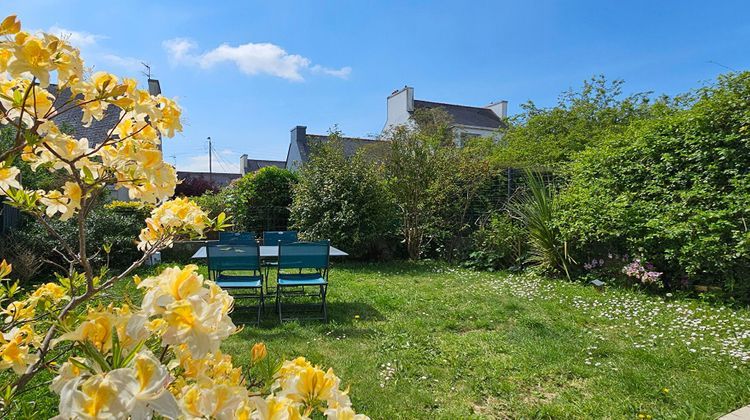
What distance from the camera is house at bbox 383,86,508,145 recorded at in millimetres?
22500

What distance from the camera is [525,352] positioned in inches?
147

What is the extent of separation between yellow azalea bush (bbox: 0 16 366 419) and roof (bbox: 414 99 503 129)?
24.6 metres

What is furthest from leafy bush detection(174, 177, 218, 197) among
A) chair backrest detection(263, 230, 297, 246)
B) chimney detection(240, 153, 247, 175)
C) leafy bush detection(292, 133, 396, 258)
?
chimney detection(240, 153, 247, 175)

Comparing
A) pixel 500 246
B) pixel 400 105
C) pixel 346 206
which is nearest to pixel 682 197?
pixel 500 246

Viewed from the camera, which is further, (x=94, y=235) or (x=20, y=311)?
(x=94, y=235)

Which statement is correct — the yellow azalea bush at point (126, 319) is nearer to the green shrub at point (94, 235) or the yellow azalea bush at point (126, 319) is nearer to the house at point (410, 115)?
the green shrub at point (94, 235)

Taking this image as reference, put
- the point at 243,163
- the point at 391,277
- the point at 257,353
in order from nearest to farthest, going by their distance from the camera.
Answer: the point at 257,353 < the point at 391,277 < the point at 243,163

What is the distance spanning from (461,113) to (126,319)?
2770 cm

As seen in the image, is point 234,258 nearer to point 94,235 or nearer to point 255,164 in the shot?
point 94,235

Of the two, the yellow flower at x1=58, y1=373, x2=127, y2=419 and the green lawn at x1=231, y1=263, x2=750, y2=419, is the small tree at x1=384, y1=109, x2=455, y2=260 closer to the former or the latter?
the green lawn at x1=231, y1=263, x2=750, y2=419

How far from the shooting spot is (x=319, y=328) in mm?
4457

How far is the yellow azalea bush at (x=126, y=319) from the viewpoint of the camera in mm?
644

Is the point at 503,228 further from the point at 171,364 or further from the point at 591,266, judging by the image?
the point at 171,364

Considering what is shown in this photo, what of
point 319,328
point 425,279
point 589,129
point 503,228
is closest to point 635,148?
point 503,228
